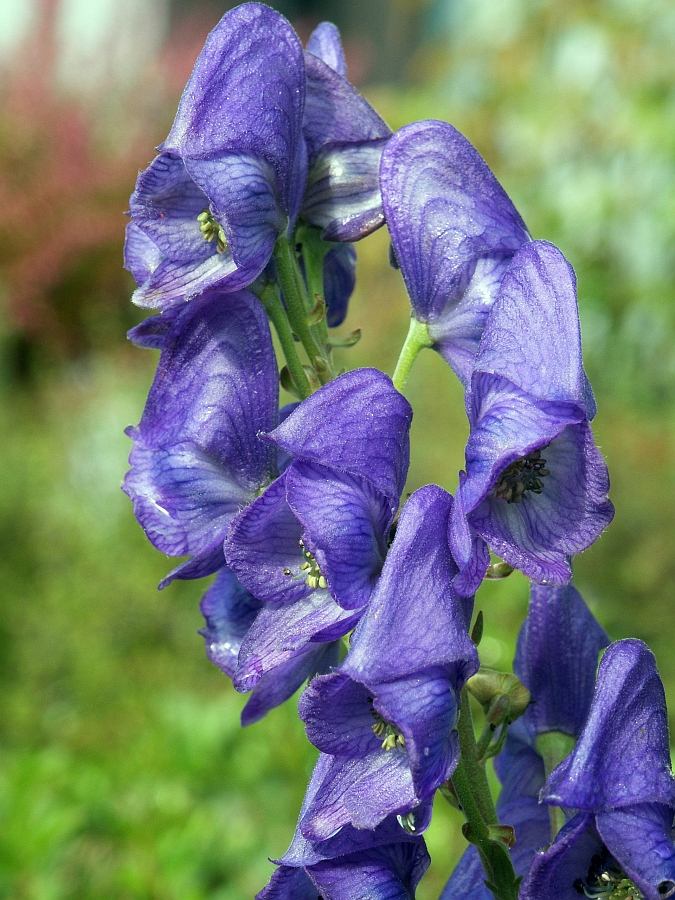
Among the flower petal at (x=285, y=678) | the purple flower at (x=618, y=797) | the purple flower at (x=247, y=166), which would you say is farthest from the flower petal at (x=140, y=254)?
the purple flower at (x=618, y=797)

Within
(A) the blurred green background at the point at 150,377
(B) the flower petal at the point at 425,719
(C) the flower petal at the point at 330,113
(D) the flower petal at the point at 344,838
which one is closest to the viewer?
(B) the flower petal at the point at 425,719

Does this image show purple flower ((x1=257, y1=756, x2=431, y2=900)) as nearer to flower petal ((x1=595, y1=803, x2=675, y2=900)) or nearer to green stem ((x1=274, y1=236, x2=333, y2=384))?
flower petal ((x1=595, y1=803, x2=675, y2=900))

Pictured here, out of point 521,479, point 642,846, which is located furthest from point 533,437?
point 642,846

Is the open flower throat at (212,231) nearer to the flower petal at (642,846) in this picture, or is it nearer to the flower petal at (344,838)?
the flower petal at (344,838)

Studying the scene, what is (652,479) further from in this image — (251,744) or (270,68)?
(270,68)

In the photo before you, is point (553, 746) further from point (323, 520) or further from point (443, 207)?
point (443, 207)

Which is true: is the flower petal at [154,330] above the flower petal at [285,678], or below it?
above

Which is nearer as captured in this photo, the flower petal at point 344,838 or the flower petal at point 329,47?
the flower petal at point 344,838

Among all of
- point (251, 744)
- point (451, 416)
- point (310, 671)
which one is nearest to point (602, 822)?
point (310, 671)
